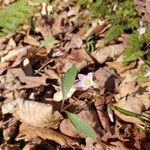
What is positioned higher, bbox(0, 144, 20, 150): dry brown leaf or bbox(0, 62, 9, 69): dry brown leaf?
bbox(0, 62, 9, 69): dry brown leaf

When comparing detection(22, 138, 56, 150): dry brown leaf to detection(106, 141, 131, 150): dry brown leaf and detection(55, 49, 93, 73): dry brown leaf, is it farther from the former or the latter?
detection(55, 49, 93, 73): dry brown leaf

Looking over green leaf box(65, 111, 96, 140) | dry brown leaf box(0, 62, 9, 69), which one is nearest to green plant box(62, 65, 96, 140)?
green leaf box(65, 111, 96, 140)

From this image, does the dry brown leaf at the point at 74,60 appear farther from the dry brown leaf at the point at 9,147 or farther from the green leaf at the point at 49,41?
the dry brown leaf at the point at 9,147

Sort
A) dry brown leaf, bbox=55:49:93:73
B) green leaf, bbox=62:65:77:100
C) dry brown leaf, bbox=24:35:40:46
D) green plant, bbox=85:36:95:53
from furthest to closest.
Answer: dry brown leaf, bbox=24:35:40:46 → green plant, bbox=85:36:95:53 → dry brown leaf, bbox=55:49:93:73 → green leaf, bbox=62:65:77:100

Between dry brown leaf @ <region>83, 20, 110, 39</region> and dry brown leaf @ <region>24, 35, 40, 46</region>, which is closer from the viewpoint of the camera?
dry brown leaf @ <region>83, 20, 110, 39</region>

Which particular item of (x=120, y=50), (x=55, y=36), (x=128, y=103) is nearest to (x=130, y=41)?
(x=120, y=50)

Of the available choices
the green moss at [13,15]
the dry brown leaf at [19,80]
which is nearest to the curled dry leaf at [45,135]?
the dry brown leaf at [19,80]

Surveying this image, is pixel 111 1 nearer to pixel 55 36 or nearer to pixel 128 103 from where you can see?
pixel 55 36
